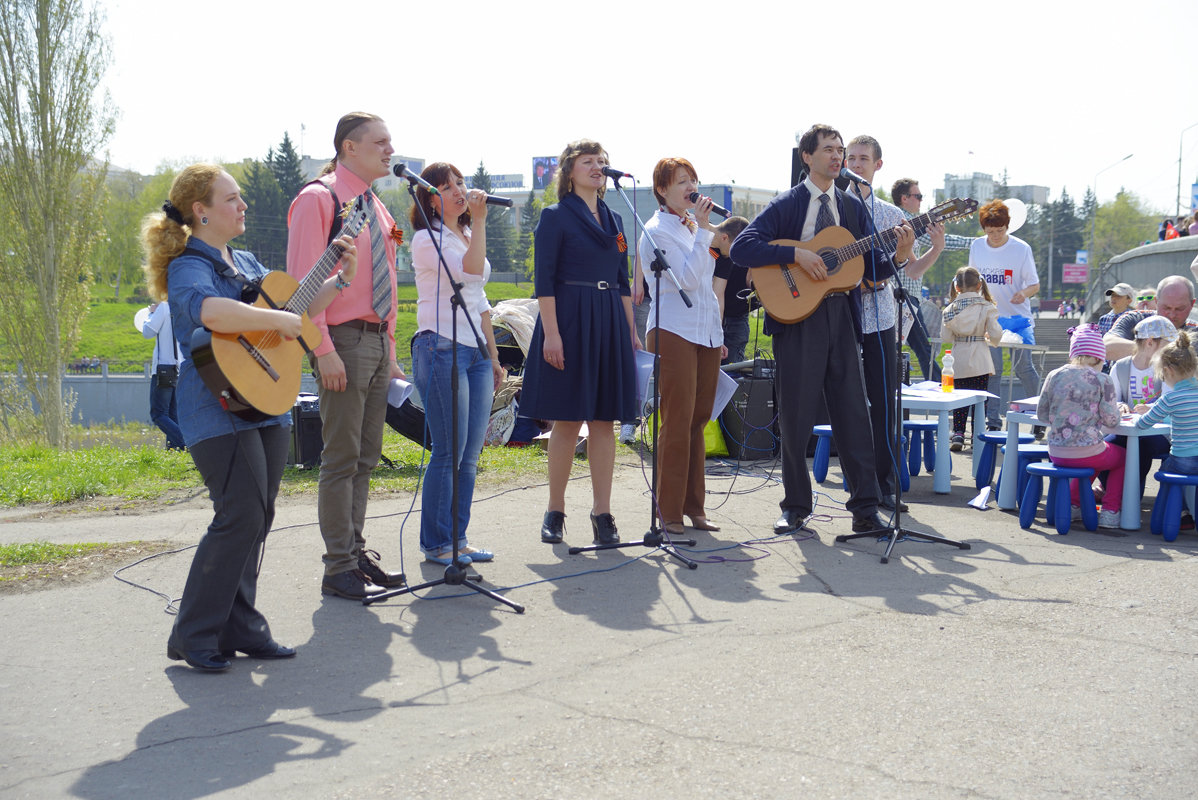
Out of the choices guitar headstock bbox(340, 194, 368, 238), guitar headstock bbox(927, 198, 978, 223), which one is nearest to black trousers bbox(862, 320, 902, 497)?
guitar headstock bbox(927, 198, 978, 223)

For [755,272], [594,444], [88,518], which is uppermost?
[755,272]

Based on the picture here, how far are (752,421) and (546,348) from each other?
4475 mm

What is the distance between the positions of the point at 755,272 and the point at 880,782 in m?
3.90

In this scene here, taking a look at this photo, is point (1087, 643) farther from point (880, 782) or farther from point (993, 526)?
point (993, 526)

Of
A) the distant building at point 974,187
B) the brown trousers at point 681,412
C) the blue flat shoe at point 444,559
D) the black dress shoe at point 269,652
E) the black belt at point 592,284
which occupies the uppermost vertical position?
the distant building at point 974,187

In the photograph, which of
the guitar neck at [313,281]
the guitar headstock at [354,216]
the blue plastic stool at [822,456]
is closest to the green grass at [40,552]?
the guitar neck at [313,281]

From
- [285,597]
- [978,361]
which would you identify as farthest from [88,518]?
[978,361]

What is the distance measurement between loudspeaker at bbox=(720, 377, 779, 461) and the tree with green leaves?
29.9ft

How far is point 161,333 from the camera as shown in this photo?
11.4 metres

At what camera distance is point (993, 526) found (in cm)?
673

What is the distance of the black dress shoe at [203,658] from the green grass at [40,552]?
7.16 ft

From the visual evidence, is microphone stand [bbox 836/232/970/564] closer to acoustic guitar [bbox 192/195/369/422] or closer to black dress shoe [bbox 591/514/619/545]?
black dress shoe [bbox 591/514/619/545]

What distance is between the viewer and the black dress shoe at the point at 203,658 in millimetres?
3844

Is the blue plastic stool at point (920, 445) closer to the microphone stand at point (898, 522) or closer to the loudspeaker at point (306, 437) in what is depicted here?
the microphone stand at point (898, 522)
